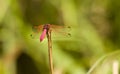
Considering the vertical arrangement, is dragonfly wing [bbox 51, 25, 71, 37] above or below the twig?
above

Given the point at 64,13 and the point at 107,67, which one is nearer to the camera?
the point at 107,67

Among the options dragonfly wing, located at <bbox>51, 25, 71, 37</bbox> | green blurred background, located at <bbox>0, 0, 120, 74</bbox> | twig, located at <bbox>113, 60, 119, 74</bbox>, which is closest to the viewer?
dragonfly wing, located at <bbox>51, 25, 71, 37</bbox>

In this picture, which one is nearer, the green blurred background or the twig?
the twig

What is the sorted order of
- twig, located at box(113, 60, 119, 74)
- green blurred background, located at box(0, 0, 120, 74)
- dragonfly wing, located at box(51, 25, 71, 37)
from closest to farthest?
dragonfly wing, located at box(51, 25, 71, 37), twig, located at box(113, 60, 119, 74), green blurred background, located at box(0, 0, 120, 74)

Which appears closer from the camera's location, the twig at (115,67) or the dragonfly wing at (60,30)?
the dragonfly wing at (60,30)

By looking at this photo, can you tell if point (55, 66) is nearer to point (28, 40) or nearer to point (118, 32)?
point (28, 40)

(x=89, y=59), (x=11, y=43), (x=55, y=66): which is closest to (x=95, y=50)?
(x=89, y=59)

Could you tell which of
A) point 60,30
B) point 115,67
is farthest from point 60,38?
point 115,67

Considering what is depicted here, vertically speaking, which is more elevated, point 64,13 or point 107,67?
point 64,13

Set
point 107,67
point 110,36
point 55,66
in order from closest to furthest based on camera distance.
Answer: point 107,67
point 55,66
point 110,36
